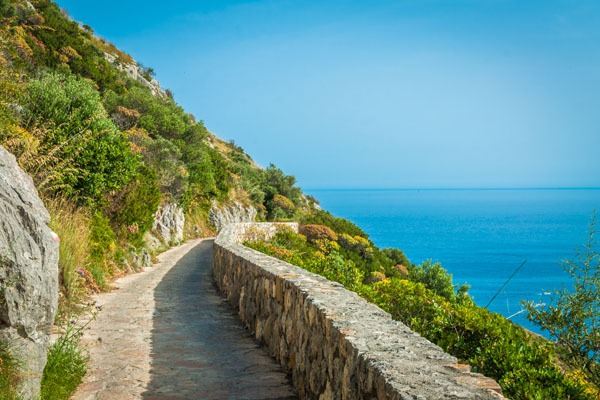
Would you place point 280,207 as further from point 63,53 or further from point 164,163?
point 63,53

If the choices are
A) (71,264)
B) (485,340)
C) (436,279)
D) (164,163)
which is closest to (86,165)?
(71,264)

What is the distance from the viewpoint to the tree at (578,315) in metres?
7.34

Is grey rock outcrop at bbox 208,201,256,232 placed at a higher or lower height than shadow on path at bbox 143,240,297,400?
higher

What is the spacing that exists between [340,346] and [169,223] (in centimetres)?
2070

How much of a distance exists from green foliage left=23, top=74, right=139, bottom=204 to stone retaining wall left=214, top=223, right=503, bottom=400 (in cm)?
676

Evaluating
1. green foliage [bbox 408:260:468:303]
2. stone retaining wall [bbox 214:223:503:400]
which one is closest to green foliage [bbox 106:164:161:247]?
stone retaining wall [bbox 214:223:503:400]

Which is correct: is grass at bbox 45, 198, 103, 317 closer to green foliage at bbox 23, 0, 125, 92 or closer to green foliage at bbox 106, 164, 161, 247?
green foliage at bbox 106, 164, 161, 247

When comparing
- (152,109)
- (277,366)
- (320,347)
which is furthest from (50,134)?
(152,109)

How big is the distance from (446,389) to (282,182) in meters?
40.9

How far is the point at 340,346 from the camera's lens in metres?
3.93

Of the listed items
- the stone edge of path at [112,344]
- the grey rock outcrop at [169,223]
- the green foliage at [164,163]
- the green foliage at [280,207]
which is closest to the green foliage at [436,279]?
the stone edge of path at [112,344]

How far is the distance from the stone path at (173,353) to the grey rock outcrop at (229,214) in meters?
20.6

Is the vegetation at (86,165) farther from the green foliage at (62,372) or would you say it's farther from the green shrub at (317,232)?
the green shrub at (317,232)

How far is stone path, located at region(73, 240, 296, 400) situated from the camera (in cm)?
539
